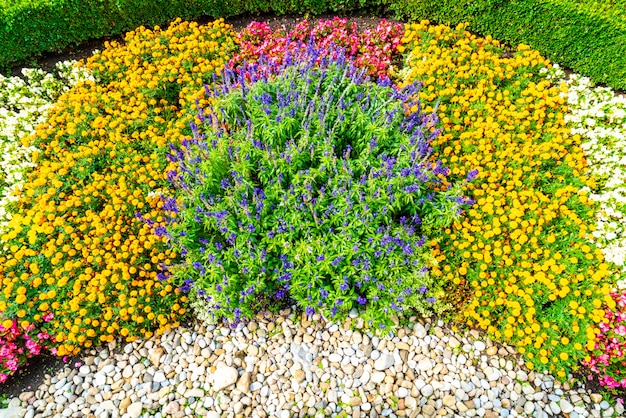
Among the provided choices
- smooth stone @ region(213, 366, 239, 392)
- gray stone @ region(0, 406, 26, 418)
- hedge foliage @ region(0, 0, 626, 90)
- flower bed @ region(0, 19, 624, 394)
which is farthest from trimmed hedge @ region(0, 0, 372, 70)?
smooth stone @ region(213, 366, 239, 392)

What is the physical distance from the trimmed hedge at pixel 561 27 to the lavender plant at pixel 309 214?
9.64 ft

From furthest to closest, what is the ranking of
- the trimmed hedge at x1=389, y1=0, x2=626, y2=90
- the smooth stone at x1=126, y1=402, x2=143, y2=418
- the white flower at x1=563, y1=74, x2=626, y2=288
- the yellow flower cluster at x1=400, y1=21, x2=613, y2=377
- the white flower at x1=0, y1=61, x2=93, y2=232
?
the trimmed hedge at x1=389, y1=0, x2=626, y2=90
the white flower at x1=0, y1=61, x2=93, y2=232
the white flower at x1=563, y1=74, x2=626, y2=288
the yellow flower cluster at x1=400, y1=21, x2=613, y2=377
the smooth stone at x1=126, y1=402, x2=143, y2=418

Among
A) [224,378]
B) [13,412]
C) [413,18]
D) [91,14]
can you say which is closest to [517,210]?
[224,378]

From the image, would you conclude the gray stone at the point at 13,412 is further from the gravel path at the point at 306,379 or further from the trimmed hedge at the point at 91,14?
the trimmed hedge at the point at 91,14

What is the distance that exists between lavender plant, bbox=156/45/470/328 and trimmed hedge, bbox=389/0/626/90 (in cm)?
294

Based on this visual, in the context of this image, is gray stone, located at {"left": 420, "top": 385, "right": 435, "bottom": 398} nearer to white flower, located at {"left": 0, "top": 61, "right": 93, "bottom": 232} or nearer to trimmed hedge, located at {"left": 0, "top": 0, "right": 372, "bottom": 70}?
white flower, located at {"left": 0, "top": 61, "right": 93, "bottom": 232}

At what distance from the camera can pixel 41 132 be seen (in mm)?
5379

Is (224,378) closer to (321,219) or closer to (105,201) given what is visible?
(321,219)

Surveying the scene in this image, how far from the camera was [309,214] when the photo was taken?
422 cm

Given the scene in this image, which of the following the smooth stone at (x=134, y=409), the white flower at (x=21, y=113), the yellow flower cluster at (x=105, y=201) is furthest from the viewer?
the white flower at (x=21, y=113)

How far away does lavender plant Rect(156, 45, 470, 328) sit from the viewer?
13.4 feet

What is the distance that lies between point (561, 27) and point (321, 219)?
472 centimetres

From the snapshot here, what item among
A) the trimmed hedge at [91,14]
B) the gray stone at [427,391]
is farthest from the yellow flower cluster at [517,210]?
the trimmed hedge at [91,14]

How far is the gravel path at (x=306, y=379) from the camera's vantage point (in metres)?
3.93
